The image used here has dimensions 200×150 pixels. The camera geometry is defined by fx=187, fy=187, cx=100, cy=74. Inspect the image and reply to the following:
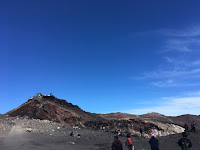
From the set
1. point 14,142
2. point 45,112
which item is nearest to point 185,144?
point 14,142

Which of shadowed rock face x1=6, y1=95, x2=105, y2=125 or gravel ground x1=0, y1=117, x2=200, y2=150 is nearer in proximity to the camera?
gravel ground x1=0, y1=117, x2=200, y2=150

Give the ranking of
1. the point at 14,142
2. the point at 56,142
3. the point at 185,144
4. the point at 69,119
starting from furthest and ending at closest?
1. the point at 69,119
2. the point at 56,142
3. the point at 14,142
4. the point at 185,144

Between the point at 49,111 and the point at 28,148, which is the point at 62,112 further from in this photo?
the point at 28,148

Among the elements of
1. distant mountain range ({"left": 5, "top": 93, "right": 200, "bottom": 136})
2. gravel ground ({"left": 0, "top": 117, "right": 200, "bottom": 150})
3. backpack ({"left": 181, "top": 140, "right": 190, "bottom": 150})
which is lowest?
gravel ground ({"left": 0, "top": 117, "right": 200, "bottom": 150})

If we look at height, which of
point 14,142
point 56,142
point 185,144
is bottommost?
point 56,142

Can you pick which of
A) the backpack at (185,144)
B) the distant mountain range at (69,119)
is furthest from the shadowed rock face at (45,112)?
the backpack at (185,144)

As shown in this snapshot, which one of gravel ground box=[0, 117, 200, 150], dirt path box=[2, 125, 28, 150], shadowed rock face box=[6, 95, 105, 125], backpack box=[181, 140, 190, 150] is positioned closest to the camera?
backpack box=[181, 140, 190, 150]

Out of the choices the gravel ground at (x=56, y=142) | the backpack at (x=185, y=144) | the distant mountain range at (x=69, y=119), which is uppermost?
the distant mountain range at (x=69, y=119)

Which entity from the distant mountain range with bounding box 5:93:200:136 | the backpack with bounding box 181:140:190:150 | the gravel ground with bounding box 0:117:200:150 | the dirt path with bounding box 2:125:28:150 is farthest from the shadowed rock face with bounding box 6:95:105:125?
the backpack with bounding box 181:140:190:150

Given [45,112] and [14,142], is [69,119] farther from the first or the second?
[14,142]

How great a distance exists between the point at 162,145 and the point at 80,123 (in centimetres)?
2670

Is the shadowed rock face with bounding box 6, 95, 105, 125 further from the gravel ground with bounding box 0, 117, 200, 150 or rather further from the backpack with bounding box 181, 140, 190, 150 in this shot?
the backpack with bounding box 181, 140, 190, 150

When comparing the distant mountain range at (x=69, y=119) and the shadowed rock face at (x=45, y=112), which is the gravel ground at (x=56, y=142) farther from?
the distant mountain range at (x=69, y=119)

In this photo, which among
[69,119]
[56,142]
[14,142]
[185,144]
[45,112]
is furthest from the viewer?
[69,119]
